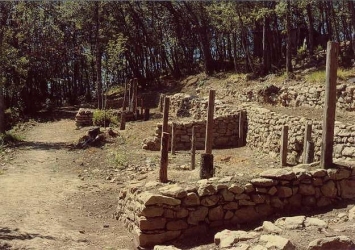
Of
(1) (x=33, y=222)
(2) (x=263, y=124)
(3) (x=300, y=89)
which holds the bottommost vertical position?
(1) (x=33, y=222)

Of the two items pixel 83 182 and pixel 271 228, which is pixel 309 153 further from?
pixel 83 182

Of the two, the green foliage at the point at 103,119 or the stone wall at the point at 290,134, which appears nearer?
the stone wall at the point at 290,134

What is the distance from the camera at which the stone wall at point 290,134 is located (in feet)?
39.2

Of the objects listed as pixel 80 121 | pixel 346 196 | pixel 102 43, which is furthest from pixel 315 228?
pixel 102 43

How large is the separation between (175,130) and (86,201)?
7.38m

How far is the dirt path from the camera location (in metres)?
7.65

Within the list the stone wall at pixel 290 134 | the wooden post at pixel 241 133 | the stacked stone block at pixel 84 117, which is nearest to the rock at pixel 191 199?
the stone wall at pixel 290 134

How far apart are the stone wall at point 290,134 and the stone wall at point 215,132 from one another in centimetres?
77

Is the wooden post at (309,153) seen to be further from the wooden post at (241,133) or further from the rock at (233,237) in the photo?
the wooden post at (241,133)

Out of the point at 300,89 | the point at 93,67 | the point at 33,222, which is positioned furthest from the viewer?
the point at 93,67

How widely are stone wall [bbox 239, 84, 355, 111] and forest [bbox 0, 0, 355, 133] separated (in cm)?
914

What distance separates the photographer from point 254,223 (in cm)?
729

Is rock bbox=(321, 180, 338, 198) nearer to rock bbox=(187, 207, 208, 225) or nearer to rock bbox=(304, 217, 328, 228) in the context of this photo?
rock bbox=(304, 217, 328, 228)

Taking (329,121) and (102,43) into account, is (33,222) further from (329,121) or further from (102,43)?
(102,43)
